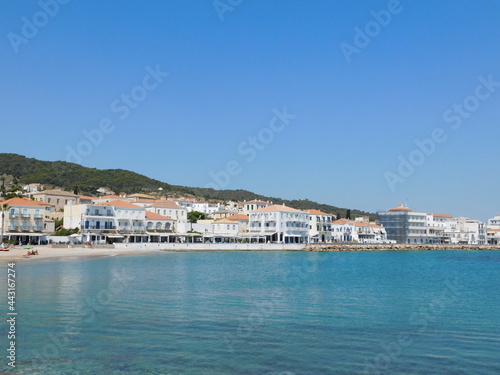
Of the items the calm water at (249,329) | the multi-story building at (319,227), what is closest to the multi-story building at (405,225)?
the multi-story building at (319,227)

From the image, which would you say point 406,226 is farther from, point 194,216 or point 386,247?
point 194,216

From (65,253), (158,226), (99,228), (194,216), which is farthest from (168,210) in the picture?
(65,253)

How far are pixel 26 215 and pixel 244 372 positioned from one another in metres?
57.4

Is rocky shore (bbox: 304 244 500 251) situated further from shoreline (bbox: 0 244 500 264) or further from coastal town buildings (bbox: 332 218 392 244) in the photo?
coastal town buildings (bbox: 332 218 392 244)

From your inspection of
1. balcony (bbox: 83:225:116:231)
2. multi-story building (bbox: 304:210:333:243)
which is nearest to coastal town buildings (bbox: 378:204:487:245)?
multi-story building (bbox: 304:210:333:243)

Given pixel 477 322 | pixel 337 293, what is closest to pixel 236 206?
pixel 337 293

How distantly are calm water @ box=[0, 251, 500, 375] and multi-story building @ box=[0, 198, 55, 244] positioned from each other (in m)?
37.9

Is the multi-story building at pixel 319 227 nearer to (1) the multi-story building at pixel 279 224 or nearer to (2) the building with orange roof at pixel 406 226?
(1) the multi-story building at pixel 279 224

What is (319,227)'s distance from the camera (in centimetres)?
9000

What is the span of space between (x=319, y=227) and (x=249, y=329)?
76.5 meters

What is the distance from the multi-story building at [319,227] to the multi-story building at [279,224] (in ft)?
12.6

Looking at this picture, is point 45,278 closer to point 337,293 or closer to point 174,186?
point 337,293

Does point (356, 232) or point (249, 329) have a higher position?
point (356, 232)

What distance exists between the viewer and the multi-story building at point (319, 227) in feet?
290
